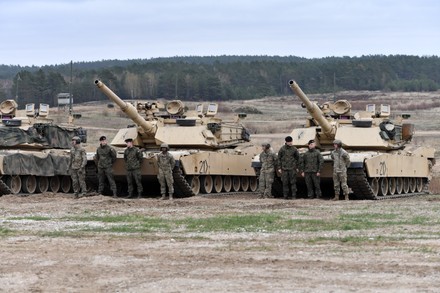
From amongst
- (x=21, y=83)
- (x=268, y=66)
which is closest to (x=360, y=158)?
(x=21, y=83)

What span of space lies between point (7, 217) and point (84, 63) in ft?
565

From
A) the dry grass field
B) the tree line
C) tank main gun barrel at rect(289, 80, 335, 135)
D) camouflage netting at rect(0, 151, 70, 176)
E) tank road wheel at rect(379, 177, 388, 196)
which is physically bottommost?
tank road wheel at rect(379, 177, 388, 196)

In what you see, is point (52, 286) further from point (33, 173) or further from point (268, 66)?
point (268, 66)

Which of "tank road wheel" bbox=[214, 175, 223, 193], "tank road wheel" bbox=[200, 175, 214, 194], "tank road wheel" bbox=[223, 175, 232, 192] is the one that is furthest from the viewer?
"tank road wheel" bbox=[223, 175, 232, 192]

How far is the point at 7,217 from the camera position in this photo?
21266mm

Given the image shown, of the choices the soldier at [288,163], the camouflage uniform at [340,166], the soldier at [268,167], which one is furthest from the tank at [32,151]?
the camouflage uniform at [340,166]

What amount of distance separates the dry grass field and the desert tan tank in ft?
4.66

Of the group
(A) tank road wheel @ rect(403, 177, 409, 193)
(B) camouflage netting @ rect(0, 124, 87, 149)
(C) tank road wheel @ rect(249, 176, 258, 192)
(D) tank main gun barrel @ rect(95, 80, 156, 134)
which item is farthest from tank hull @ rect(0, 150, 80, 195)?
(A) tank road wheel @ rect(403, 177, 409, 193)

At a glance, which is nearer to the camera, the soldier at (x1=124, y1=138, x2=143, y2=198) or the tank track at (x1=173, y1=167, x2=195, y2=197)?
the tank track at (x1=173, y1=167, x2=195, y2=197)

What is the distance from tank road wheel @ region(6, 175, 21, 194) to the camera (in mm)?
29516

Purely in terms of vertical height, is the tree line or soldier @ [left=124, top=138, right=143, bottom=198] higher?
the tree line

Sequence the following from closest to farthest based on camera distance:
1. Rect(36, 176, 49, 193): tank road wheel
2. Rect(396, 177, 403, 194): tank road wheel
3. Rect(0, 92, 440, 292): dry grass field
Answer: Rect(0, 92, 440, 292): dry grass field
Rect(36, 176, 49, 193): tank road wheel
Rect(396, 177, 403, 194): tank road wheel

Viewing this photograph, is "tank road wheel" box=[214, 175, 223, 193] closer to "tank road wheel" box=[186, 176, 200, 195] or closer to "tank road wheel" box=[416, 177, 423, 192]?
"tank road wheel" box=[186, 176, 200, 195]

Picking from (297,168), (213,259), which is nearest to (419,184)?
(297,168)
